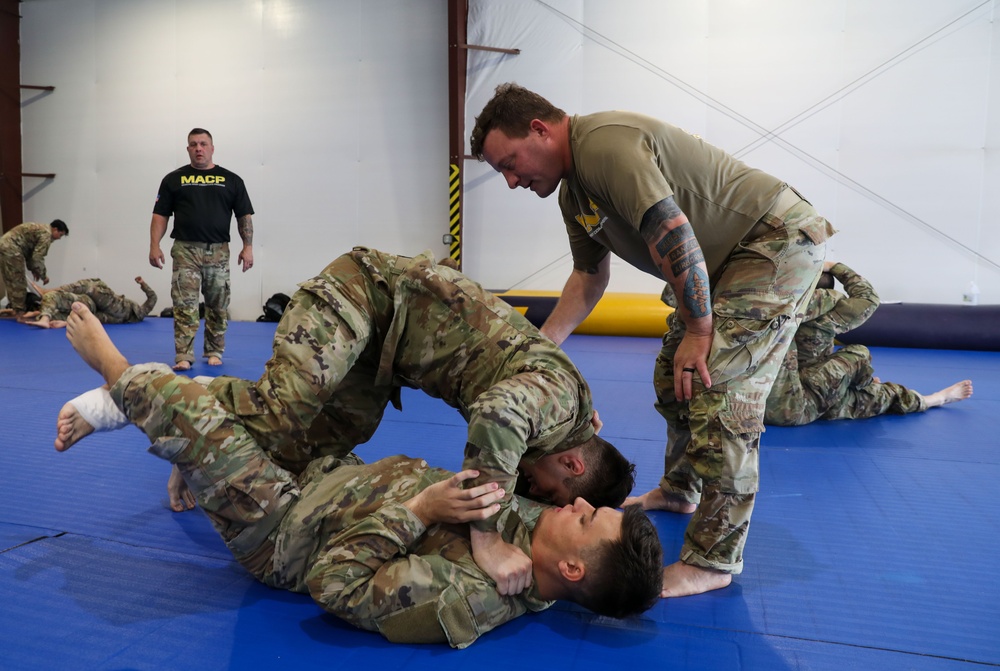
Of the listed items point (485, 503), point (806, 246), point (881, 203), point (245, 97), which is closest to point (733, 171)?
point (806, 246)

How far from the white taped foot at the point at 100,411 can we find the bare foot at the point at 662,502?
1.62 meters

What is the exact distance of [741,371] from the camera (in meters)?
2.00

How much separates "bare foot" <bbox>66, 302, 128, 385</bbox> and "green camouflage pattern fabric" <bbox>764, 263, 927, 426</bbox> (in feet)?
9.67

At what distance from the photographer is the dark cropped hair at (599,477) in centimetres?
206

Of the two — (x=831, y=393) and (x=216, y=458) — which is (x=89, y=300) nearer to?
(x=216, y=458)

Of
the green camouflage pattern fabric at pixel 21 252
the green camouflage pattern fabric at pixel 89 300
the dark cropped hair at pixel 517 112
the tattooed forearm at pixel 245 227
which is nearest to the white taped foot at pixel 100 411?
the dark cropped hair at pixel 517 112

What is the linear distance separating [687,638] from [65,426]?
A: 67.3 inches

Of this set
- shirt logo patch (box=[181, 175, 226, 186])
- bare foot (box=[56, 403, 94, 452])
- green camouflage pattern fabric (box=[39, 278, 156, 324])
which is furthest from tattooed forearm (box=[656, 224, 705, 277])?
green camouflage pattern fabric (box=[39, 278, 156, 324])

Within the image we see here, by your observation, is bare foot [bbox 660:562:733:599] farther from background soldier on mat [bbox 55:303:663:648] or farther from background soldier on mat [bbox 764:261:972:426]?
background soldier on mat [bbox 764:261:972:426]

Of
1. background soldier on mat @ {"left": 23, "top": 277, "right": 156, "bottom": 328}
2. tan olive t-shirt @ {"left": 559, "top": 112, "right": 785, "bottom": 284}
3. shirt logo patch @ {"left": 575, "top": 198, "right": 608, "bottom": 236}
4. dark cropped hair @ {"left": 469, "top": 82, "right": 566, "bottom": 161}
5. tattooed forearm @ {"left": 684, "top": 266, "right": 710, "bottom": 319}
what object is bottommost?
background soldier on mat @ {"left": 23, "top": 277, "right": 156, "bottom": 328}

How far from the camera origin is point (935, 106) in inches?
293

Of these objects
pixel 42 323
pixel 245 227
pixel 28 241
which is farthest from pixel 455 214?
Answer: pixel 28 241

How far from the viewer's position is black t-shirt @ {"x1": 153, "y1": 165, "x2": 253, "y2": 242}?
5.54m

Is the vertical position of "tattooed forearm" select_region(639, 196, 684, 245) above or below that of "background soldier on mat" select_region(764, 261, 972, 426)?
above
